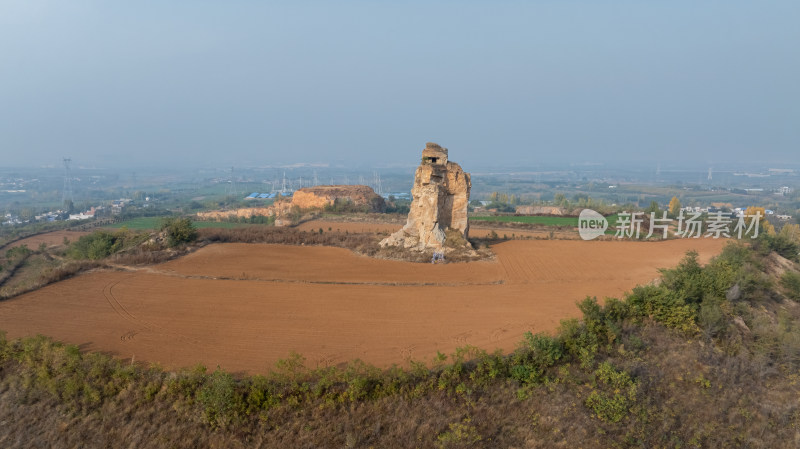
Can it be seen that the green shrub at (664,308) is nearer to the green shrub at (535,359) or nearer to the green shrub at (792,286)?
the green shrub at (535,359)

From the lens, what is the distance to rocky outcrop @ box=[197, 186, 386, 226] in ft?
158

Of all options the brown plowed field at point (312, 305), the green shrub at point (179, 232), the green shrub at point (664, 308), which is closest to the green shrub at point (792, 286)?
the brown plowed field at point (312, 305)

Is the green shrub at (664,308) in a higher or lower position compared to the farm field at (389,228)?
higher

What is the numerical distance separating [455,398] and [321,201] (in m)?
43.9

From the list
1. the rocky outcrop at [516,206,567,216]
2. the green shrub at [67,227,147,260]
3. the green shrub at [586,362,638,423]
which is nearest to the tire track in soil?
the green shrub at [67,227,147,260]

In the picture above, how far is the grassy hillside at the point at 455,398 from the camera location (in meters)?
7.16

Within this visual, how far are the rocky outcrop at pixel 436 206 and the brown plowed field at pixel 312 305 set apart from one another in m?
2.48

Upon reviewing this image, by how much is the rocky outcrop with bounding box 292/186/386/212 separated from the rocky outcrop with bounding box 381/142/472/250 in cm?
2530

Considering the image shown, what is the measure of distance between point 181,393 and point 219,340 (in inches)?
103

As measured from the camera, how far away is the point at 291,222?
35938 mm

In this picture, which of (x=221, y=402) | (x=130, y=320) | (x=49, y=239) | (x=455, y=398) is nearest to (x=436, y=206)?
(x=455, y=398)

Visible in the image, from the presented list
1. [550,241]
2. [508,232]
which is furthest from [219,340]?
Result: [508,232]

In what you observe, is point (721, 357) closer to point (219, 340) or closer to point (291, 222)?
point (219, 340)

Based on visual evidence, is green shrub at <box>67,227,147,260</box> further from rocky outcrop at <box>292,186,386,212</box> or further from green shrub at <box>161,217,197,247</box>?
rocky outcrop at <box>292,186,386,212</box>
